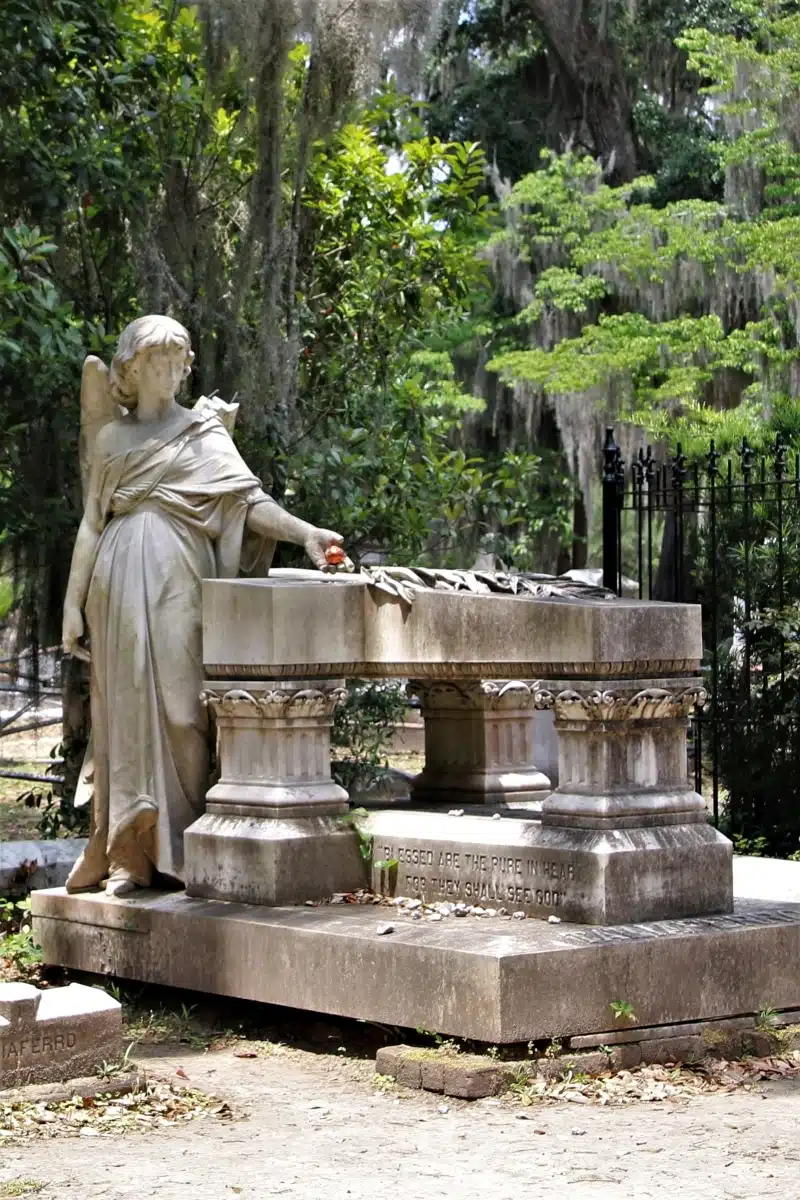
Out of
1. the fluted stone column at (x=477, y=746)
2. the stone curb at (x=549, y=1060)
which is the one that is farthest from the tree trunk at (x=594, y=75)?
the stone curb at (x=549, y=1060)

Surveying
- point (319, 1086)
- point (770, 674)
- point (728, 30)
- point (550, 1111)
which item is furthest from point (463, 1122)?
point (728, 30)

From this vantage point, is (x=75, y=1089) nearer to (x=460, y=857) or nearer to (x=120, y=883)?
(x=460, y=857)

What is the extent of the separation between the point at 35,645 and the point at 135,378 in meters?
4.79

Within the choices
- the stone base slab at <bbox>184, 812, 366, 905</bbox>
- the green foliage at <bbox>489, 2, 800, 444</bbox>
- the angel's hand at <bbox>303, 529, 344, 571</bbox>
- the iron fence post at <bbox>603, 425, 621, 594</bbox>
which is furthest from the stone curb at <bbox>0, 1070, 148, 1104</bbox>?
the green foliage at <bbox>489, 2, 800, 444</bbox>

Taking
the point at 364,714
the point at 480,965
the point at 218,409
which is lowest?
the point at 480,965

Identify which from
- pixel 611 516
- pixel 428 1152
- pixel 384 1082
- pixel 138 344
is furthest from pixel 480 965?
pixel 611 516

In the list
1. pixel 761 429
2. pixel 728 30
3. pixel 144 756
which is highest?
pixel 728 30

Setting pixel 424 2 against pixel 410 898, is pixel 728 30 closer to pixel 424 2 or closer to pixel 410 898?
pixel 424 2

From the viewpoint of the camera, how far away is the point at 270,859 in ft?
24.4

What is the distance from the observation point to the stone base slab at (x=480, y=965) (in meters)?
6.32

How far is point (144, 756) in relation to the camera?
7.93 metres

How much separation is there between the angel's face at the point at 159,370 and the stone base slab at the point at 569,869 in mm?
2085

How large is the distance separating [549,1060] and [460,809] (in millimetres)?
2211

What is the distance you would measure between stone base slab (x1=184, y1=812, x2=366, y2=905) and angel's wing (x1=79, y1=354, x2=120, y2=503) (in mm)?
1676
